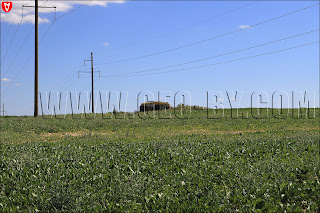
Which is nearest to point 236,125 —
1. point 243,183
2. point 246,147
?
point 246,147

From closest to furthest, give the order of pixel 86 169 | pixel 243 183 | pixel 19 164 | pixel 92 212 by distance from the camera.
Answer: pixel 92 212, pixel 243 183, pixel 86 169, pixel 19 164

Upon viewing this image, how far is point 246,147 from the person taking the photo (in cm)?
1562

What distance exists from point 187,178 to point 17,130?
849 inches

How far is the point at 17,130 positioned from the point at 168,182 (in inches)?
847

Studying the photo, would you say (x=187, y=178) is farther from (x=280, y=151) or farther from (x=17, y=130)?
(x=17, y=130)

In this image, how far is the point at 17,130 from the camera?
2811 cm

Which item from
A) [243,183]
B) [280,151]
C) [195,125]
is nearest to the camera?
[243,183]

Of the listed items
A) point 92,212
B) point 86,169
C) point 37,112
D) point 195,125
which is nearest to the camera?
point 92,212

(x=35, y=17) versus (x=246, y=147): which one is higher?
(x=35, y=17)

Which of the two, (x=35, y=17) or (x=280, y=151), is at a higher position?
(x=35, y=17)

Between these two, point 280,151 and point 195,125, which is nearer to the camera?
point 280,151

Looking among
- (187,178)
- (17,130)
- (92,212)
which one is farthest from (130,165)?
(17,130)

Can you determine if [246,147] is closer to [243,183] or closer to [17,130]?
[243,183]

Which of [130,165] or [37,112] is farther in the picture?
[37,112]
